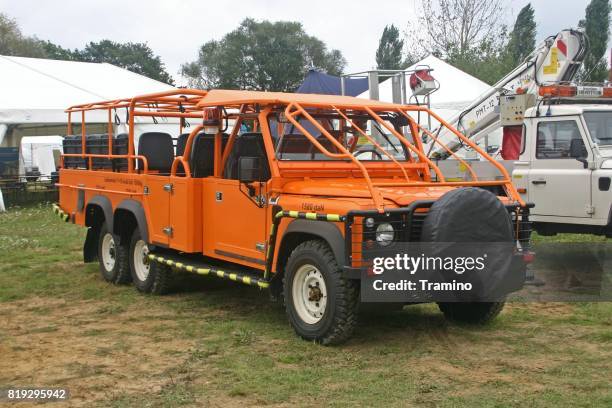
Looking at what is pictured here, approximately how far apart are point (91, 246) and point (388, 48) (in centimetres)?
5333

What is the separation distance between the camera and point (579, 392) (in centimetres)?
475

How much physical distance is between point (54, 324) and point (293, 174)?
269 cm

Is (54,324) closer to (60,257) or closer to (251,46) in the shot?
(60,257)

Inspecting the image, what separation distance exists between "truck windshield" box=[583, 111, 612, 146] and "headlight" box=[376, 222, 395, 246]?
475cm

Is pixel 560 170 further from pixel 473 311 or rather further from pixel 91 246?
pixel 91 246

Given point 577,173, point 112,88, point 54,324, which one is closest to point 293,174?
point 54,324

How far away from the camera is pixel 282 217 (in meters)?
6.13

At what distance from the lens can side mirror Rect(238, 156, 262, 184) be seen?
21.2 feet

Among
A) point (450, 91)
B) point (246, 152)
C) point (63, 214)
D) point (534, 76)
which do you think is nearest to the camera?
point (246, 152)

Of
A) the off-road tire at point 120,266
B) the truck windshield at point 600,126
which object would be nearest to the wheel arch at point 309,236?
the off-road tire at point 120,266

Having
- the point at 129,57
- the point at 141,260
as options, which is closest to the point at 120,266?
the point at 141,260

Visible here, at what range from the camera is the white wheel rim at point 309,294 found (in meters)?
5.92

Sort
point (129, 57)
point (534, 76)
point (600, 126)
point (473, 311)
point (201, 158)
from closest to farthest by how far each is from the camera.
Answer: point (473, 311) → point (201, 158) → point (600, 126) → point (534, 76) → point (129, 57)

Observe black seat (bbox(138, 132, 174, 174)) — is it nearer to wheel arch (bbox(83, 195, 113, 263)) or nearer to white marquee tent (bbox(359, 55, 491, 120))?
wheel arch (bbox(83, 195, 113, 263))
